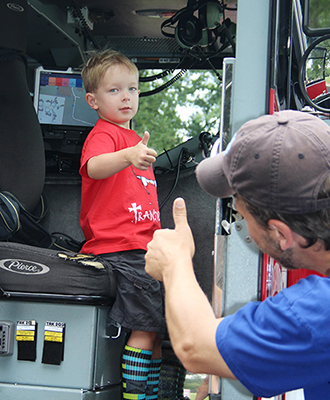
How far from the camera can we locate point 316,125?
955mm

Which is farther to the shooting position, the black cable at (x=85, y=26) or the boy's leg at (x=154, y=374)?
the black cable at (x=85, y=26)

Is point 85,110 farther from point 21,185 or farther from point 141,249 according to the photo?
point 141,249

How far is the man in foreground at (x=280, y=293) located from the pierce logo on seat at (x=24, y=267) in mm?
762

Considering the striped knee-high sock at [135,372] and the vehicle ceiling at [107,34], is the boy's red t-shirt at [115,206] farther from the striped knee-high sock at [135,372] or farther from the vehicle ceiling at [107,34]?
the vehicle ceiling at [107,34]

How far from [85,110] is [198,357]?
209 cm

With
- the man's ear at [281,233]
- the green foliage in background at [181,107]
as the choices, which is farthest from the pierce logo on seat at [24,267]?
the green foliage in background at [181,107]

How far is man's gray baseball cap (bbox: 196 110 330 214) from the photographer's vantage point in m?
0.90

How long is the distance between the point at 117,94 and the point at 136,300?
0.90 m

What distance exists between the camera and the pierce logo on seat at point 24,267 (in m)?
1.64

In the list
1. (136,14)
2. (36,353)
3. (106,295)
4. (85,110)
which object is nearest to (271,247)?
(106,295)

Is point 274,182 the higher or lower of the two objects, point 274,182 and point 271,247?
the higher

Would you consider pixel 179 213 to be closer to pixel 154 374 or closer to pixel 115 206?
pixel 115 206

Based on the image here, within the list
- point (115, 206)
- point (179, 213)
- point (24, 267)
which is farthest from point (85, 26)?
point (179, 213)

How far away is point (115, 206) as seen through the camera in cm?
194
